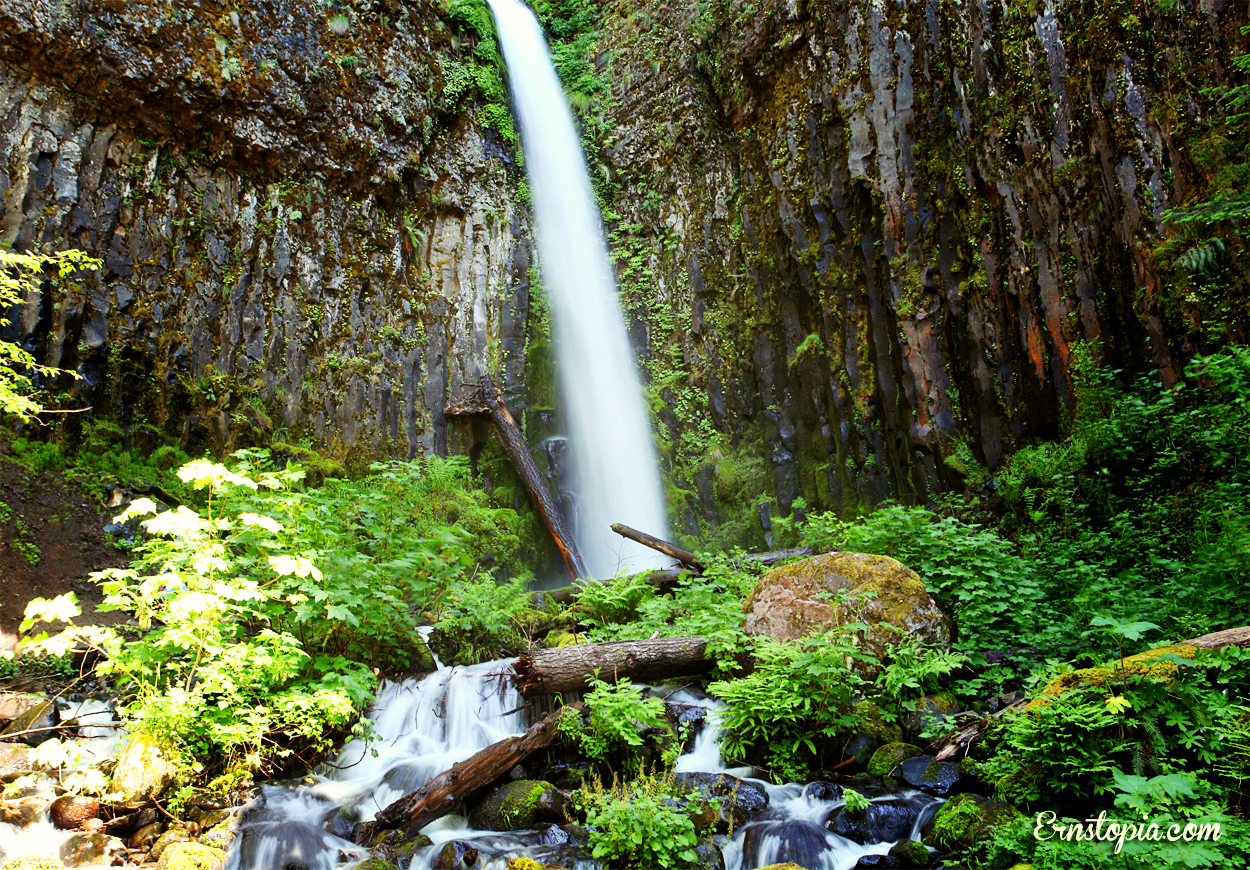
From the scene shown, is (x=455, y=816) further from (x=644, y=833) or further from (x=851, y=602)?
(x=851, y=602)

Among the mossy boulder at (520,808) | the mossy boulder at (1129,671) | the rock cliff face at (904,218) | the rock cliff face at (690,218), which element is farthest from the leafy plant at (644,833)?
the rock cliff face at (690,218)

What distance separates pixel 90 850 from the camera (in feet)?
12.8

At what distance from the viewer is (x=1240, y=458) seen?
5.70 meters

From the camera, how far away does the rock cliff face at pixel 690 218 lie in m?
7.84

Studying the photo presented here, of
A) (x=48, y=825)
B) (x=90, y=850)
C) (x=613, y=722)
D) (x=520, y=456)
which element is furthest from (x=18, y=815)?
(x=520, y=456)

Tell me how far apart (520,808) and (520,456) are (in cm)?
829

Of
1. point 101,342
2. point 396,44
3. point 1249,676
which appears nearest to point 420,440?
point 101,342

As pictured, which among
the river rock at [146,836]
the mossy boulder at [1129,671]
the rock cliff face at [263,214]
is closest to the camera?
the mossy boulder at [1129,671]

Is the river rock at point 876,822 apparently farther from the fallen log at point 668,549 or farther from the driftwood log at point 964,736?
the fallen log at point 668,549

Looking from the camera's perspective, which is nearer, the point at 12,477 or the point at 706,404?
the point at 12,477

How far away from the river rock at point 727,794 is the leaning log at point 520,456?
6.61 metres

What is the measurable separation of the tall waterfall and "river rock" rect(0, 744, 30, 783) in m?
7.91

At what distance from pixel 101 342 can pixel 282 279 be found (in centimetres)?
298

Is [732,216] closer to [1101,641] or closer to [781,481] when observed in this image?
[781,481]
